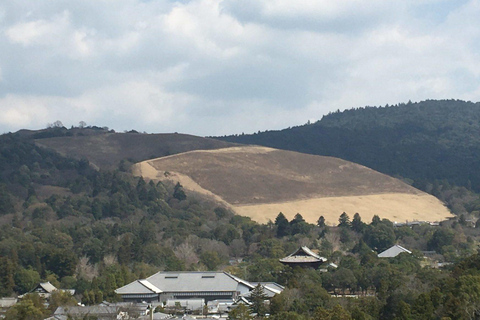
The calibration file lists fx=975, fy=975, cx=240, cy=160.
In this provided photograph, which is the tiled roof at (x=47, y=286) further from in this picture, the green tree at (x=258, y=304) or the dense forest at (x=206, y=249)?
the green tree at (x=258, y=304)

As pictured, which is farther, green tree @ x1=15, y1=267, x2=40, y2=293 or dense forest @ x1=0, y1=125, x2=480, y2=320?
green tree @ x1=15, y1=267, x2=40, y2=293

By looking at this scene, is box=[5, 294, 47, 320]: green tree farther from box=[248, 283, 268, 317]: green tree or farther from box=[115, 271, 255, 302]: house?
box=[248, 283, 268, 317]: green tree

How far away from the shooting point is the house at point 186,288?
88.8m

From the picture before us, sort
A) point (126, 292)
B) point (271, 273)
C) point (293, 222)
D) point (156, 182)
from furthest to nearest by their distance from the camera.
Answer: point (156, 182), point (293, 222), point (271, 273), point (126, 292)

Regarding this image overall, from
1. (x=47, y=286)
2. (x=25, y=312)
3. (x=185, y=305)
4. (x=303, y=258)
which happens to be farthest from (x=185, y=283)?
(x=25, y=312)

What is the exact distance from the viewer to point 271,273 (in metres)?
101

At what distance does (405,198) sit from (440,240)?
62.0 m

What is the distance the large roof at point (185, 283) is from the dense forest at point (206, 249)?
8.28 feet

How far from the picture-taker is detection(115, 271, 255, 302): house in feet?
291

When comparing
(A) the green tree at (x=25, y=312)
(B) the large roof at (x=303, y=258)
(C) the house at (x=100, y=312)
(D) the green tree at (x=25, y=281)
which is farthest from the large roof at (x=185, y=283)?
(A) the green tree at (x=25, y=312)

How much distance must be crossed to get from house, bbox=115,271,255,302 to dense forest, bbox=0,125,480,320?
90.0 inches

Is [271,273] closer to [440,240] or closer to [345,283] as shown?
[345,283]

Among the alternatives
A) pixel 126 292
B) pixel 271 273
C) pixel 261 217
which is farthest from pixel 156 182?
pixel 126 292

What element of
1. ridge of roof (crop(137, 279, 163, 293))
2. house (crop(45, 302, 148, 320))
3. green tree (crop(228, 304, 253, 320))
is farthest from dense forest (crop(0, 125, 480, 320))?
ridge of roof (crop(137, 279, 163, 293))
